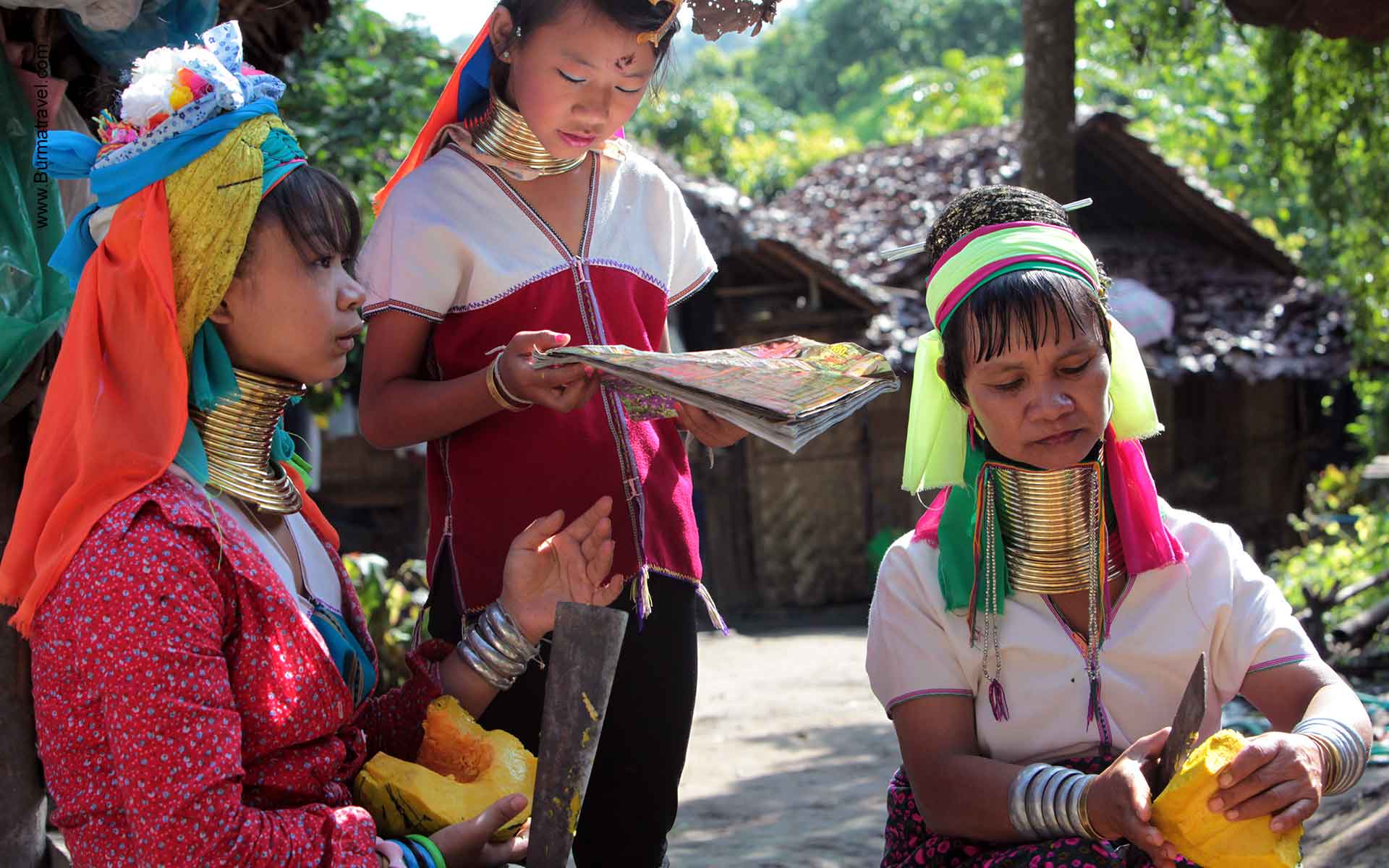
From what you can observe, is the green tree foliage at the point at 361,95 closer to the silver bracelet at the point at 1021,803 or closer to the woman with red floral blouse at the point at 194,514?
the woman with red floral blouse at the point at 194,514

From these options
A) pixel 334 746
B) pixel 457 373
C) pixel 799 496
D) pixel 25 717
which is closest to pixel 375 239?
pixel 457 373

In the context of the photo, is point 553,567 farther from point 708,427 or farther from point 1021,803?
point 1021,803

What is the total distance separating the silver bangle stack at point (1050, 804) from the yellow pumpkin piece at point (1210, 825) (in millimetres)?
121

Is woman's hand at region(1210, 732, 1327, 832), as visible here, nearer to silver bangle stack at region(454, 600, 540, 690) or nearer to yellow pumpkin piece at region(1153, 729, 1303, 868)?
yellow pumpkin piece at region(1153, 729, 1303, 868)

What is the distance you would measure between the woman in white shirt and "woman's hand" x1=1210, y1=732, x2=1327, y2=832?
0.22 m

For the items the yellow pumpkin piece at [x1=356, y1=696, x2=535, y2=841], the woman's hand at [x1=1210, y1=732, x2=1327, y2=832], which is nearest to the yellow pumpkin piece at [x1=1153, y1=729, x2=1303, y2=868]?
the woman's hand at [x1=1210, y1=732, x2=1327, y2=832]

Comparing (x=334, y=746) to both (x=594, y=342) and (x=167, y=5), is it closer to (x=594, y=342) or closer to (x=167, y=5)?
(x=594, y=342)

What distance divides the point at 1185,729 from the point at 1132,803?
5.5 inches

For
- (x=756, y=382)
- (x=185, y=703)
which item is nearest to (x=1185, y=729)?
(x=756, y=382)

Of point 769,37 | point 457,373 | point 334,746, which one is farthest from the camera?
point 769,37

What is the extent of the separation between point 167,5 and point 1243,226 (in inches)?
558

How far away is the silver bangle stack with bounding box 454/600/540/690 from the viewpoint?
2326mm

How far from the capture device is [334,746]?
205 cm
